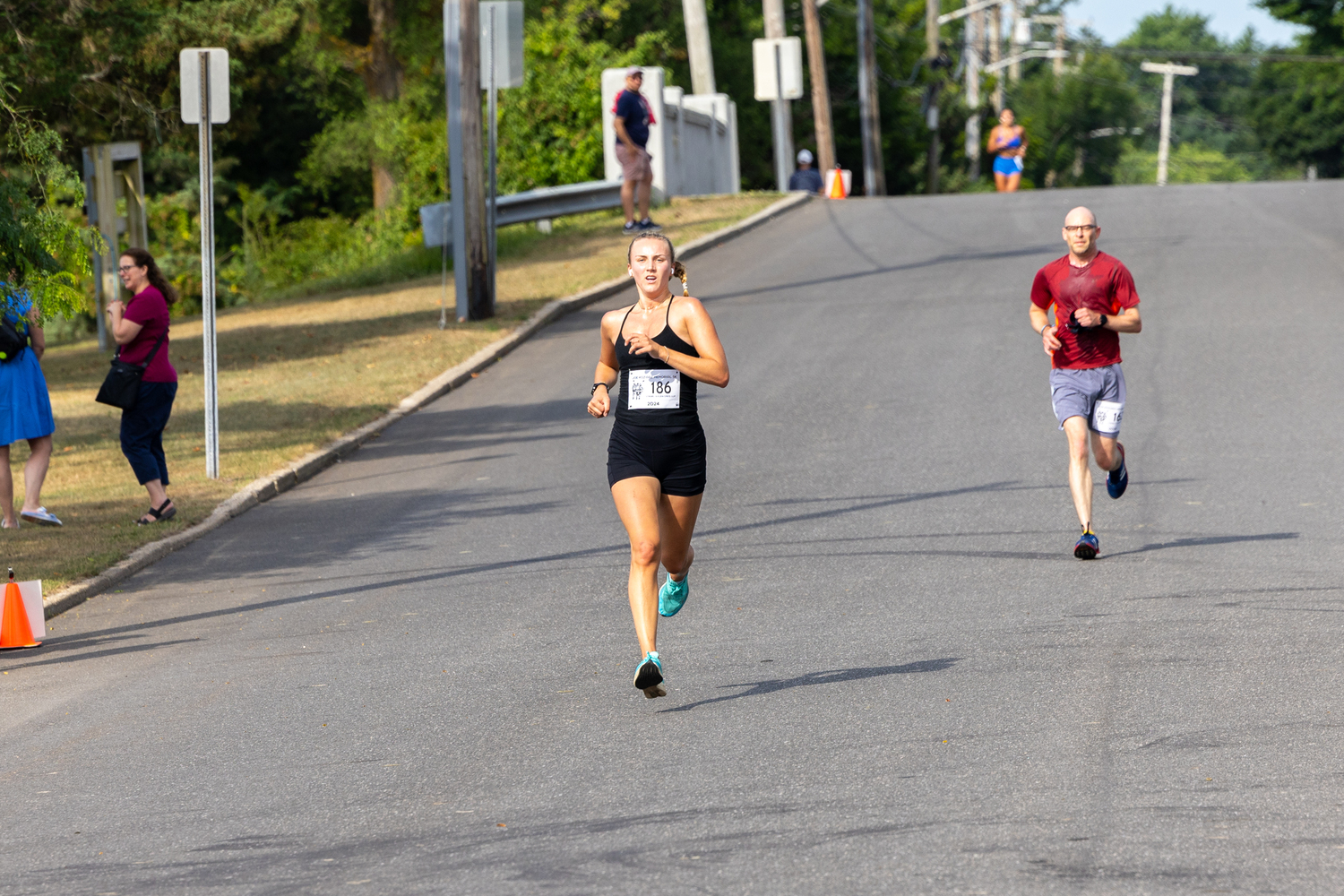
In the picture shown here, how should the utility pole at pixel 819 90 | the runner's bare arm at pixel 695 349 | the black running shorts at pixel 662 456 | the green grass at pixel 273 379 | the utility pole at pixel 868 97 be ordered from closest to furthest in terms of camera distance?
the runner's bare arm at pixel 695 349, the black running shorts at pixel 662 456, the green grass at pixel 273 379, the utility pole at pixel 819 90, the utility pole at pixel 868 97

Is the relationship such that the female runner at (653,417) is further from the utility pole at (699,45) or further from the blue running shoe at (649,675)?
the utility pole at (699,45)

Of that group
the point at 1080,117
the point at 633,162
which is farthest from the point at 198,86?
the point at 1080,117

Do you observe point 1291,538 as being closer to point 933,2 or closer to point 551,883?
point 551,883

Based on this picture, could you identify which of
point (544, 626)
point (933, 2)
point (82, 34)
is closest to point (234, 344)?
point (82, 34)

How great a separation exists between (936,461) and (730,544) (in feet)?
8.58

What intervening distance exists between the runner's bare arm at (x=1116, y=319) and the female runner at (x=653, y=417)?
3.37m

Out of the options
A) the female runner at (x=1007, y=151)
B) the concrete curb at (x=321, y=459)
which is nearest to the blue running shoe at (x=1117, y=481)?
the concrete curb at (x=321, y=459)

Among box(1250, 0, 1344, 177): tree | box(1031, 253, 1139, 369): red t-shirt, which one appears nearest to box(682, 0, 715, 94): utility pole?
box(1031, 253, 1139, 369): red t-shirt

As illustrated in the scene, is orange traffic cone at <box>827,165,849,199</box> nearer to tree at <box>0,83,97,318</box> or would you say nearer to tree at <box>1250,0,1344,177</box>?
tree at <box>0,83,97,318</box>

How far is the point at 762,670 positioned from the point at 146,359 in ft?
→ 19.1

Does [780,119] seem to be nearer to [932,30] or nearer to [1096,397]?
[932,30]

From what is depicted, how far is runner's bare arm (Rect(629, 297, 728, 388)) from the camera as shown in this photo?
6438 millimetres

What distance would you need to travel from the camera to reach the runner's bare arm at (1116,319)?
30.6ft

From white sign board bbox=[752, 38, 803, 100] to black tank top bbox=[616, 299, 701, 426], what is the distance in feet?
90.7
